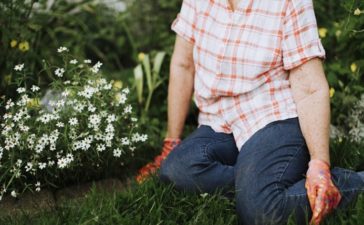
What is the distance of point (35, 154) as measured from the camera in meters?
2.13

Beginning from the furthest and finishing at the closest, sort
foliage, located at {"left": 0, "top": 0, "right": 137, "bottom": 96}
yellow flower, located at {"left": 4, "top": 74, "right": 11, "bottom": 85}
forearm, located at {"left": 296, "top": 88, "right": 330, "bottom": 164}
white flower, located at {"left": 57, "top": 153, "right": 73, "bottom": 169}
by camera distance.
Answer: foliage, located at {"left": 0, "top": 0, "right": 137, "bottom": 96} < yellow flower, located at {"left": 4, "top": 74, "right": 11, "bottom": 85} < white flower, located at {"left": 57, "top": 153, "right": 73, "bottom": 169} < forearm, located at {"left": 296, "top": 88, "right": 330, "bottom": 164}

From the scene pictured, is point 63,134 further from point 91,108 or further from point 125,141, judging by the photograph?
point 125,141

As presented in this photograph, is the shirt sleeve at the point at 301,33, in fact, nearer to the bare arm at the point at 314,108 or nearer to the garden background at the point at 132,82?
the bare arm at the point at 314,108

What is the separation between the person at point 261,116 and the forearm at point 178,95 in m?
0.11

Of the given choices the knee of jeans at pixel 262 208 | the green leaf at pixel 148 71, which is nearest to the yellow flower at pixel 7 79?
the green leaf at pixel 148 71

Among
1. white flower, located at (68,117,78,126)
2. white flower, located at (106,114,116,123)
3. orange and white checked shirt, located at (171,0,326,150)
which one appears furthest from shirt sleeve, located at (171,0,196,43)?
white flower, located at (68,117,78,126)

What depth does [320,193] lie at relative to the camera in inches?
72.1

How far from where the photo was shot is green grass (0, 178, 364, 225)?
1882 millimetres

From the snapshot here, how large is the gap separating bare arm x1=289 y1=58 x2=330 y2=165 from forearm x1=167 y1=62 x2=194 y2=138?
55cm

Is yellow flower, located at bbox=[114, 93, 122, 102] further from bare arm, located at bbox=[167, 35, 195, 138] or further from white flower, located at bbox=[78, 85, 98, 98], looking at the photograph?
bare arm, located at bbox=[167, 35, 195, 138]

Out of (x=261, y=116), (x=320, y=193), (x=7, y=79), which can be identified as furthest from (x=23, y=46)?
(x=320, y=193)

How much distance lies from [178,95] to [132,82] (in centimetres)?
62

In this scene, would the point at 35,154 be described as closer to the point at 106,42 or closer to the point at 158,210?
the point at 158,210

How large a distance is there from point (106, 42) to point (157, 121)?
3.86 feet
